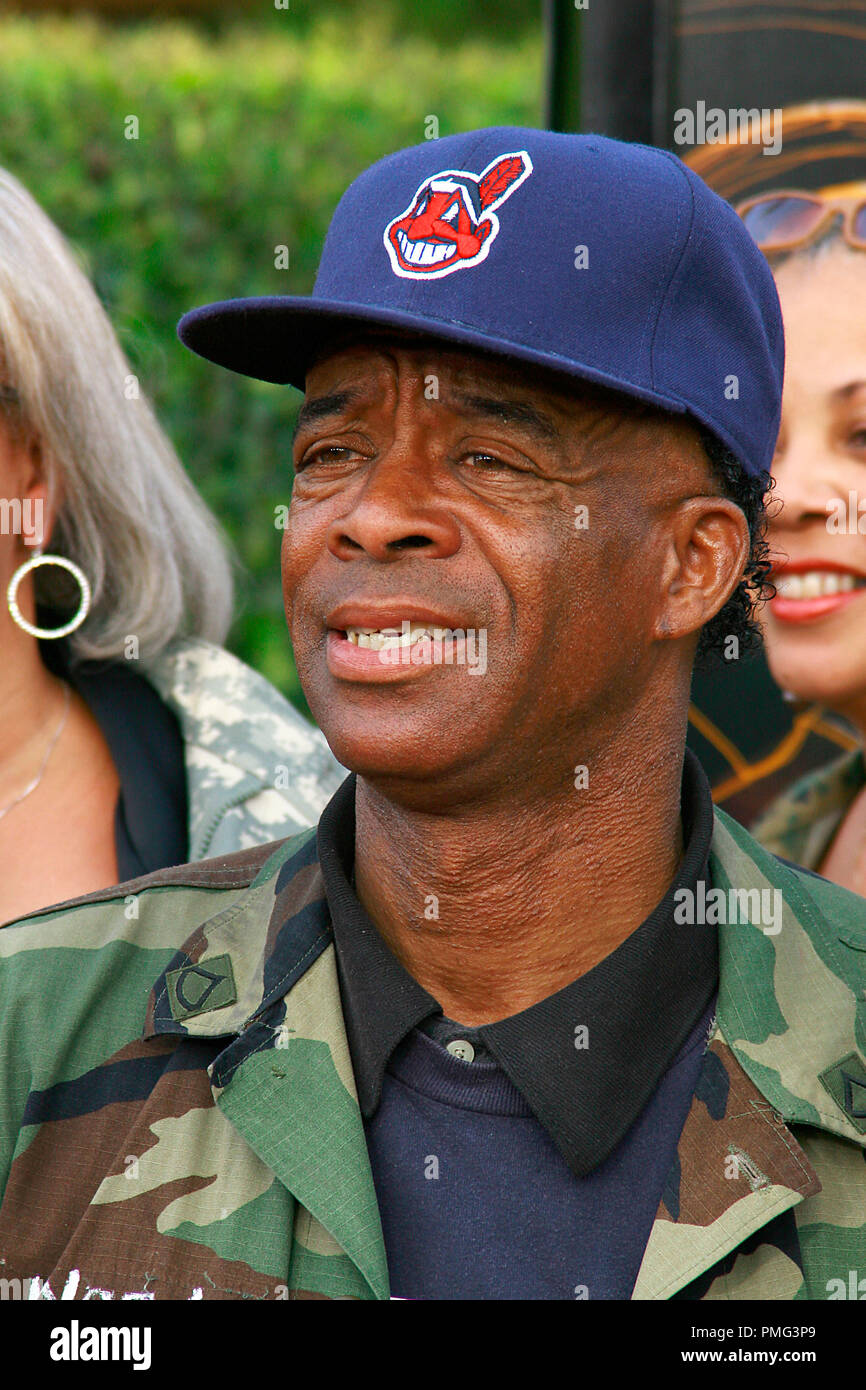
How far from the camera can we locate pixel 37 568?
3326mm

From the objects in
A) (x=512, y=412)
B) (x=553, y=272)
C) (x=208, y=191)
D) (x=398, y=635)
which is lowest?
(x=398, y=635)

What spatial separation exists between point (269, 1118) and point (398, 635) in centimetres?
60

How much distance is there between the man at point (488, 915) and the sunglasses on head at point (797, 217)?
926mm

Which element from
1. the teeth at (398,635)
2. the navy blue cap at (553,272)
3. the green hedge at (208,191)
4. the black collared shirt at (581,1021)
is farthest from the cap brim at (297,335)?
the green hedge at (208,191)

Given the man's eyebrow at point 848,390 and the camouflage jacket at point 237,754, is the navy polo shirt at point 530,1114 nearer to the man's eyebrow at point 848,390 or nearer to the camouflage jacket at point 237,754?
the camouflage jacket at point 237,754

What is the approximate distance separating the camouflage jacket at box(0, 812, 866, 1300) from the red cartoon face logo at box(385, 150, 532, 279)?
0.84m

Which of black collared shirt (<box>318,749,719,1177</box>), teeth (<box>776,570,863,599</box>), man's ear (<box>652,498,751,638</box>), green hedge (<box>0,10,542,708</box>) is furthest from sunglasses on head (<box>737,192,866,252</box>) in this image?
green hedge (<box>0,10,542,708</box>)

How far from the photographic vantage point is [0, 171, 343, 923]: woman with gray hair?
121 inches

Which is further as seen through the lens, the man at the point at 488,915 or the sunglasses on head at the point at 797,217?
the sunglasses on head at the point at 797,217

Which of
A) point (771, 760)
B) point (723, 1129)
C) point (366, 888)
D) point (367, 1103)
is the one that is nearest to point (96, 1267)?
point (367, 1103)

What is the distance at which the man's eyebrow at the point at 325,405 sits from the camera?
2.04m

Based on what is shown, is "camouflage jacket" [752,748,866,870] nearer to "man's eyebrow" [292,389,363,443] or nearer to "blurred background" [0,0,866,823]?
"man's eyebrow" [292,389,363,443]

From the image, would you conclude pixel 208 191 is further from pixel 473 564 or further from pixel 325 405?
pixel 473 564

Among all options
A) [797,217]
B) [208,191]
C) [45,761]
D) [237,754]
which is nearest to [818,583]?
[797,217]
